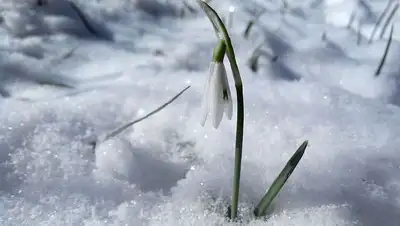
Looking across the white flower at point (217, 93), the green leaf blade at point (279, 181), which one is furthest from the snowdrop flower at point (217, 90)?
the green leaf blade at point (279, 181)

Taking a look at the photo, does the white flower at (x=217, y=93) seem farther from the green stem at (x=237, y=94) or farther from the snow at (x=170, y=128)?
the snow at (x=170, y=128)

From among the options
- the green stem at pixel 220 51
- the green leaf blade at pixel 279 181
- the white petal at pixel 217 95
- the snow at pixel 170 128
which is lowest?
the snow at pixel 170 128

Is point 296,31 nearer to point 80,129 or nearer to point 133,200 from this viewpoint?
point 80,129

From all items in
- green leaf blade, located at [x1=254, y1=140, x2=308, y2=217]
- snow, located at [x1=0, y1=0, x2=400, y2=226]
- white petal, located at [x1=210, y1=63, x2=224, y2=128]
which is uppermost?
white petal, located at [x1=210, y1=63, x2=224, y2=128]

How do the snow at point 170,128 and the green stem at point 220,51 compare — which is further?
the snow at point 170,128

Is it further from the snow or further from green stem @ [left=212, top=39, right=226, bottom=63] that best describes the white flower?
the snow

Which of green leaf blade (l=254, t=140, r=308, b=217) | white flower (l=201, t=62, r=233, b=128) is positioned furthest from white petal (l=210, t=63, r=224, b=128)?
green leaf blade (l=254, t=140, r=308, b=217)

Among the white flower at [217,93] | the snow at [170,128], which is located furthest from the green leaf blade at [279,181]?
the white flower at [217,93]

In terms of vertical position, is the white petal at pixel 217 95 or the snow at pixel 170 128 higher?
the white petal at pixel 217 95
